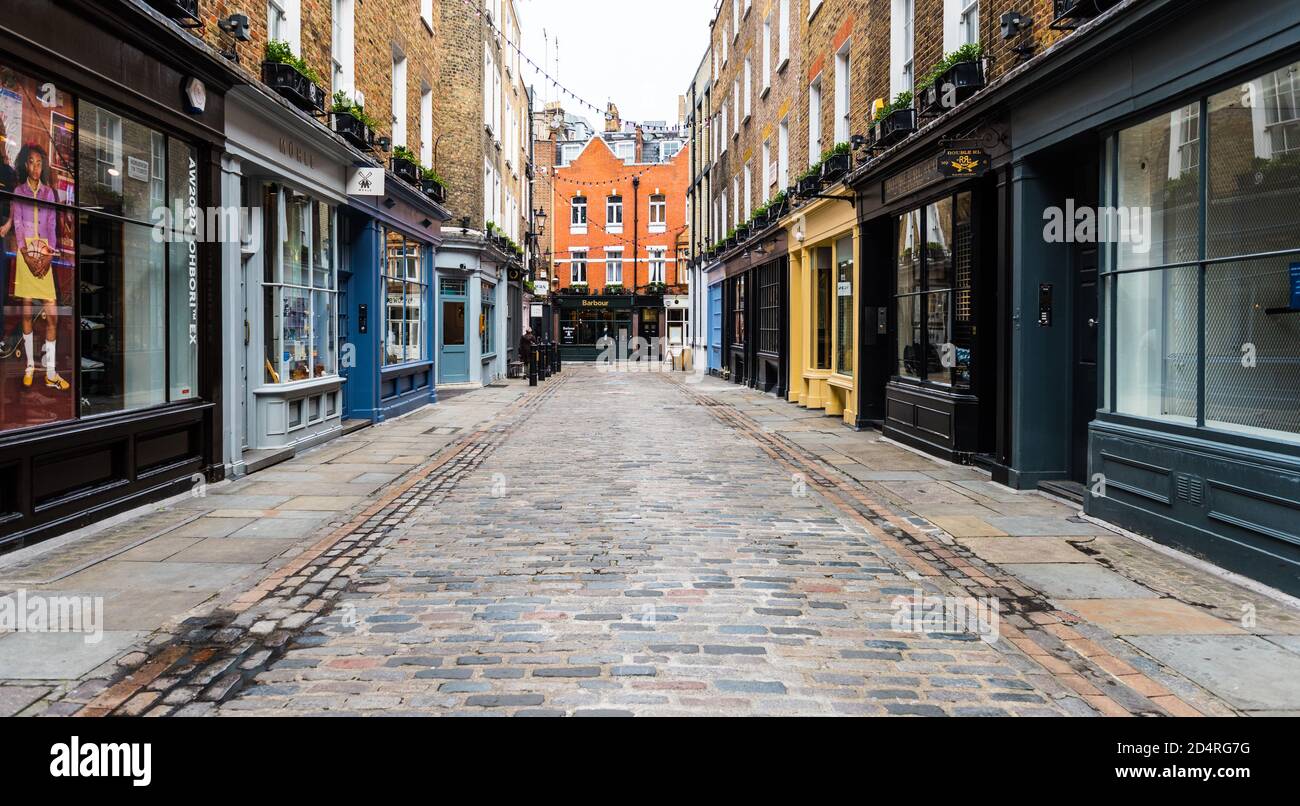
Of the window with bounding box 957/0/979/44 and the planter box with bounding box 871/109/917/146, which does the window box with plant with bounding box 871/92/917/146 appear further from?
the window with bounding box 957/0/979/44

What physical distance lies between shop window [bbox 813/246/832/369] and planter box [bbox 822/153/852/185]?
2435 millimetres

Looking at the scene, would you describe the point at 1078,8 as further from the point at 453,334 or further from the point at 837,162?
the point at 453,334

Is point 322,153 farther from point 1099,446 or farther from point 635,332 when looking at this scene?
point 635,332

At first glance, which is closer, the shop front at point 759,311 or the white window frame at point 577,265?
the shop front at point 759,311

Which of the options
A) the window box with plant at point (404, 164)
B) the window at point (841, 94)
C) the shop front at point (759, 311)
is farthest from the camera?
the shop front at point (759, 311)

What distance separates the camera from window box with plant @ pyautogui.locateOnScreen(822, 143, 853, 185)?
16.2 m

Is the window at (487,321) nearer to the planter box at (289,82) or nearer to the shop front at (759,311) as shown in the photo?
the shop front at (759,311)

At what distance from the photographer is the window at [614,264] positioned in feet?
179

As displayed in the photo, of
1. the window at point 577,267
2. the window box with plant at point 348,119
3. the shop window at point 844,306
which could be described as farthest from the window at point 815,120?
the window at point 577,267

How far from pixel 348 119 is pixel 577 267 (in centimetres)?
4144

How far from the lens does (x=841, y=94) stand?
17234mm

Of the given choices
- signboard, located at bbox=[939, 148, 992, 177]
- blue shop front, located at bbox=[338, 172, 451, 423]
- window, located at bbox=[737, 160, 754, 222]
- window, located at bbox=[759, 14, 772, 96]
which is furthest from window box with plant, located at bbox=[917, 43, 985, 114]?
window, located at bbox=[737, 160, 754, 222]

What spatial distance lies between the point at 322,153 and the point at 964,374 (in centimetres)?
909

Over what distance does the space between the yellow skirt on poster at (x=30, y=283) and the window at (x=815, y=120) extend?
47.8 ft
